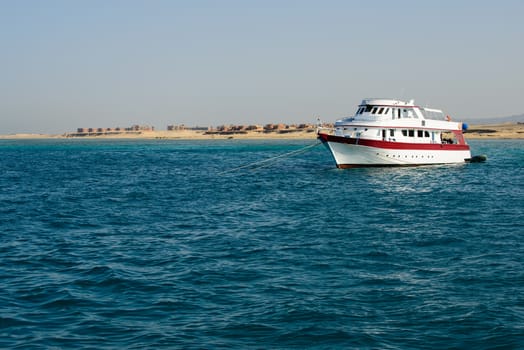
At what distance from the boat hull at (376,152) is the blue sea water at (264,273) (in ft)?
62.9

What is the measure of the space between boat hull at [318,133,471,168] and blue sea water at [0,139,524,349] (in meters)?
19.2

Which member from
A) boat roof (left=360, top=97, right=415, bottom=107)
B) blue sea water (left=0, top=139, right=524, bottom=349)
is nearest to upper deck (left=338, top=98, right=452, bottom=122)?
boat roof (left=360, top=97, right=415, bottom=107)

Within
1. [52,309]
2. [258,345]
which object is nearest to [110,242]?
[52,309]

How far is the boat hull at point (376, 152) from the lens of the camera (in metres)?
54.0

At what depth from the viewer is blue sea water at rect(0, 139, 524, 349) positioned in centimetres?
1246

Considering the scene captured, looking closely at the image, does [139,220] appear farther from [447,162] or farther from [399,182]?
[447,162]

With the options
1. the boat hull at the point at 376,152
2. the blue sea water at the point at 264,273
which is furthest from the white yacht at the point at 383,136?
the blue sea water at the point at 264,273

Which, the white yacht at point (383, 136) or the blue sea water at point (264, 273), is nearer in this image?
the blue sea water at point (264, 273)

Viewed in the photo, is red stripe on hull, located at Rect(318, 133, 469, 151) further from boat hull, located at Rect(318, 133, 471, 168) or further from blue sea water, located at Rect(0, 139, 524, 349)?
blue sea water, located at Rect(0, 139, 524, 349)

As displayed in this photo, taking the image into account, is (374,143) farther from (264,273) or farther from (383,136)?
(264,273)

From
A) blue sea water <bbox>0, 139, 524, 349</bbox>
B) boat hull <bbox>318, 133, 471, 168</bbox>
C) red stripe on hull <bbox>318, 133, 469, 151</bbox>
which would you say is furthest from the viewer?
boat hull <bbox>318, 133, 471, 168</bbox>

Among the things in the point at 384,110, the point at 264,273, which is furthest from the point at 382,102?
the point at 264,273

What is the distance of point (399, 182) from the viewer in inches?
1756

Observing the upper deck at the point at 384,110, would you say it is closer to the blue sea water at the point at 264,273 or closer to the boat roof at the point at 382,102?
the boat roof at the point at 382,102
